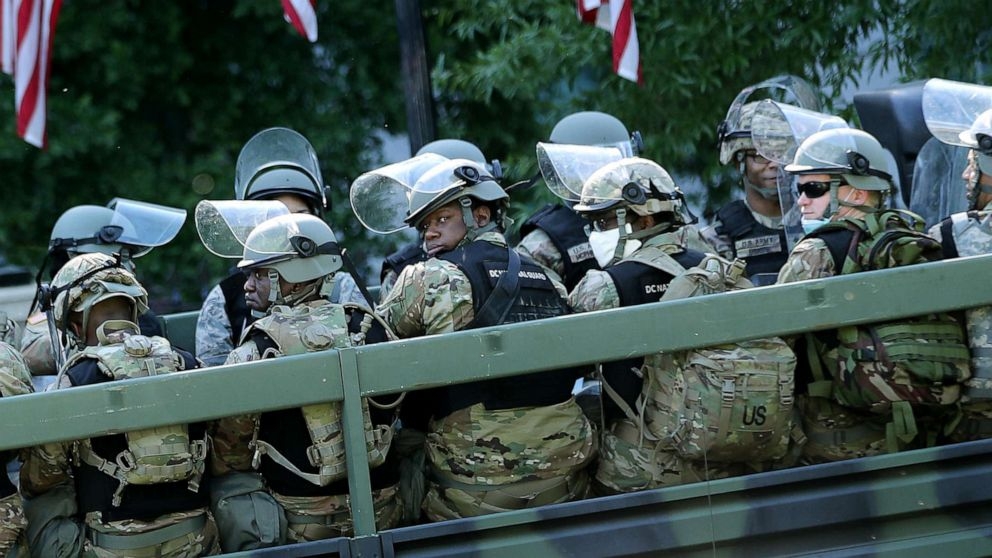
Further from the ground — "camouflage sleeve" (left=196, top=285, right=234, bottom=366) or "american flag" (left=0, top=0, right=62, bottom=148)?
"american flag" (left=0, top=0, right=62, bottom=148)

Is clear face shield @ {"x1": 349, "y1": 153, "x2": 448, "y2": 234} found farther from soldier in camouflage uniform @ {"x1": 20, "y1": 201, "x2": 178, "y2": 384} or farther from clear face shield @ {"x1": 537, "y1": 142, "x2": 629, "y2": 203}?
soldier in camouflage uniform @ {"x1": 20, "y1": 201, "x2": 178, "y2": 384}

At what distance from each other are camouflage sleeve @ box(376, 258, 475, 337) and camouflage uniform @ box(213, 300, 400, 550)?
0.62ft

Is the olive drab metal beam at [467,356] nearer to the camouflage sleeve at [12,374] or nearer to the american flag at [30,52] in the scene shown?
the camouflage sleeve at [12,374]

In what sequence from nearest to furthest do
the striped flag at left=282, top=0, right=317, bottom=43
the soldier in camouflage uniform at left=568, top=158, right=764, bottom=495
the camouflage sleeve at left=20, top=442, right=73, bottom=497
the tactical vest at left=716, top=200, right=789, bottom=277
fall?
the camouflage sleeve at left=20, top=442, right=73, bottom=497, the soldier in camouflage uniform at left=568, top=158, right=764, bottom=495, the tactical vest at left=716, top=200, right=789, bottom=277, the striped flag at left=282, top=0, right=317, bottom=43

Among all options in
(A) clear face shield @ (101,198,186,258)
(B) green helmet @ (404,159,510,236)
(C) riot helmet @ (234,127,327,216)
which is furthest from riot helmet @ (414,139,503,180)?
(B) green helmet @ (404,159,510,236)

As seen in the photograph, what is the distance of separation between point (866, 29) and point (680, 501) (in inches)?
202

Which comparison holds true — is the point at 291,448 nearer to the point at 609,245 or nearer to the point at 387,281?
the point at 609,245

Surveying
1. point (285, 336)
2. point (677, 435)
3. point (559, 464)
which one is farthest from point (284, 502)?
point (677, 435)

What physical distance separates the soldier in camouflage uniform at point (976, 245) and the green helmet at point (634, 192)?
0.92 m

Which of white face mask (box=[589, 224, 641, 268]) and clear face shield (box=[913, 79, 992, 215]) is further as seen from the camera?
white face mask (box=[589, 224, 641, 268])

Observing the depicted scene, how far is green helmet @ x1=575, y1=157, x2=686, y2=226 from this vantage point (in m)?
5.25

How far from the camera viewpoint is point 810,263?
195 inches

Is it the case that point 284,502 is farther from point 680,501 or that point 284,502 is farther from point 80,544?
point 680,501

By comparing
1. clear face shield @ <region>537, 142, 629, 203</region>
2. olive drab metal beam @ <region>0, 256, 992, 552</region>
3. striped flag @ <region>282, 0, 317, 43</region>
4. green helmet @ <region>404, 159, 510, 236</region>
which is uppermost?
striped flag @ <region>282, 0, 317, 43</region>
